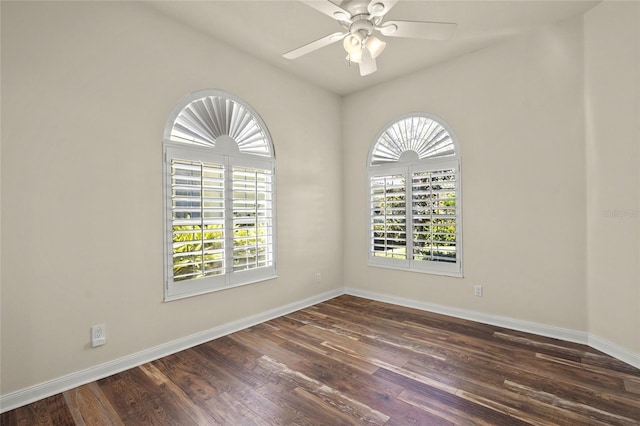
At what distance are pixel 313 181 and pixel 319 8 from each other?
241 cm

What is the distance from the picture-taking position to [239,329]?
319 centimetres

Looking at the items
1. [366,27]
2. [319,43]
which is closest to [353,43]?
[366,27]

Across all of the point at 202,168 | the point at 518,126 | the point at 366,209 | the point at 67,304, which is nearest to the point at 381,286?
the point at 366,209

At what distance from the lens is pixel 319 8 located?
6.03ft

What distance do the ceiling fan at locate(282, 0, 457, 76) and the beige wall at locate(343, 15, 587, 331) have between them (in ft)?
4.95

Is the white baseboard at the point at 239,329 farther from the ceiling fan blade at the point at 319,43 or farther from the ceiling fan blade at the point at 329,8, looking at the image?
the ceiling fan blade at the point at 329,8

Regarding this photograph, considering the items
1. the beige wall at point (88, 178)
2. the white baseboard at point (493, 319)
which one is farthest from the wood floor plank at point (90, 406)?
the white baseboard at point (493, 319)

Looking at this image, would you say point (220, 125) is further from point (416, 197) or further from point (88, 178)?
point (416, 197)

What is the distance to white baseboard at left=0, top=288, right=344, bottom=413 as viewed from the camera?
6.47ft

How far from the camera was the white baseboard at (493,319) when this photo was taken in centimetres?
283

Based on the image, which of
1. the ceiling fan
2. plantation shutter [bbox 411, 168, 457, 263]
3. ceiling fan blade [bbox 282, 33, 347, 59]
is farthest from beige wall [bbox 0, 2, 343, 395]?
plantation shutter [bbox 411, 168, 457, 263]

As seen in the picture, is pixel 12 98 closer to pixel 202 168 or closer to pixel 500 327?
pixel 202 168

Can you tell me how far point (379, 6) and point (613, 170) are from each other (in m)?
2.31

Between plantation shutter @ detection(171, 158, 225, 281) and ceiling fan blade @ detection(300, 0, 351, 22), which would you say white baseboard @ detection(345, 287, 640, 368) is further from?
ceiling fan blade @ detection(300, 0, 351, 22)
